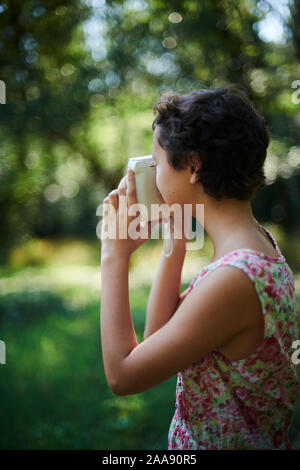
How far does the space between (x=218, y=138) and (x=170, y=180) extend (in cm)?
16

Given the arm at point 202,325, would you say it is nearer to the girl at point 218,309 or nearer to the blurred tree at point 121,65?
the girl at point 218,309

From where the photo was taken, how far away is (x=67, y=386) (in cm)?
311

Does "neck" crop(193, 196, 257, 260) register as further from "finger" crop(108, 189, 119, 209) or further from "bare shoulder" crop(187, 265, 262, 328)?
"finger" crop(108, 189, 119, 209)

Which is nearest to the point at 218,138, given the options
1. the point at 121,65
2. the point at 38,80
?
the point at 121,65

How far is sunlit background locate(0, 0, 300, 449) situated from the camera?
2533mm

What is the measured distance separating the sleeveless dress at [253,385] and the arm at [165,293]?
221 mm

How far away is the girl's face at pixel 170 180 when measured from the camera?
3.44 feet

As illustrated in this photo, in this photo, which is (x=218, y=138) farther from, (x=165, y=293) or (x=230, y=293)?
(x=165, y=293)

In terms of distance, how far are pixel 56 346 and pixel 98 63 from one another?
2387 millimetres

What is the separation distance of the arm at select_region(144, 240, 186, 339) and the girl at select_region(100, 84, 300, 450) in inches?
7.6

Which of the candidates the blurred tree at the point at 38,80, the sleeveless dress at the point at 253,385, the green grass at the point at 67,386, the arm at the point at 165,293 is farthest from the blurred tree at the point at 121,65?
the sleeveless dress at the point at 253,385

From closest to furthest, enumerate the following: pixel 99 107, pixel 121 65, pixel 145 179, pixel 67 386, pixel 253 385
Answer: pixel 253 385 < pixel 145 179 < pixel 121 65 < pixel 67 386 < pixel 99 107

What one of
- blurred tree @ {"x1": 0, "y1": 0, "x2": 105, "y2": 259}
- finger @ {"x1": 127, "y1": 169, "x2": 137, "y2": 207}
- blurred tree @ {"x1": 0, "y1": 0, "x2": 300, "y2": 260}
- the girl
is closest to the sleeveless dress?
the girl

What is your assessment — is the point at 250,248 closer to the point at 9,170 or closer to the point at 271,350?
the point at 271,350
